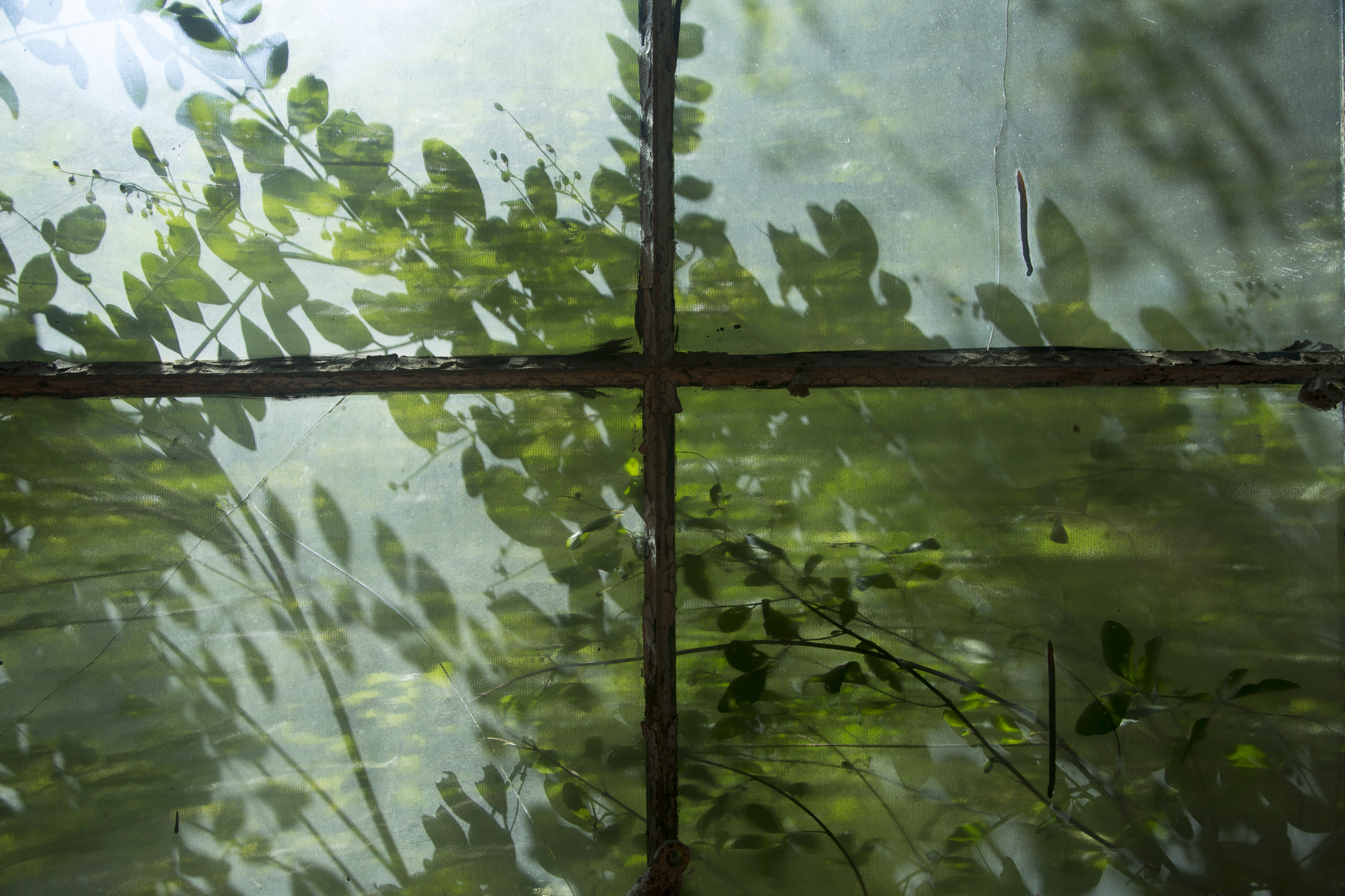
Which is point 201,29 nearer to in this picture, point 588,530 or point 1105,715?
point 588,530

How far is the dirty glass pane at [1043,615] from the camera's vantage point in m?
1.26

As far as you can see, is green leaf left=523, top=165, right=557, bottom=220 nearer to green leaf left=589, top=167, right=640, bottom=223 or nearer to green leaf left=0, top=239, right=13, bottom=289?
green leaf left=589, top=167, right=640, bottom=223

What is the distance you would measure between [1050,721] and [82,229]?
72.9 inches

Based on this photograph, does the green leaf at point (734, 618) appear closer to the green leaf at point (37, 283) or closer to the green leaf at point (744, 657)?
the green leaf at point (744, 657)

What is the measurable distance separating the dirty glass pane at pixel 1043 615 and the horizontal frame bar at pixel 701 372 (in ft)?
0.11

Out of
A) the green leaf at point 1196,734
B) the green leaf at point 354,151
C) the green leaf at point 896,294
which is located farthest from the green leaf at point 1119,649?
the green leaf at point 354,151

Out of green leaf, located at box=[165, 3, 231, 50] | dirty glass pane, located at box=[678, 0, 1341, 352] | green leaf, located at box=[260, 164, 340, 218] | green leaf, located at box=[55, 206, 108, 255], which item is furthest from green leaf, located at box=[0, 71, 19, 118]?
dirty glass pane, located at box=[678, 0, 1341, 352]

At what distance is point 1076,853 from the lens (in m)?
1.27

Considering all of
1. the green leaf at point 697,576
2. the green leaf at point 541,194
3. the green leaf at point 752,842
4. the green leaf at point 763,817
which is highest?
the green leaf at point 541,194

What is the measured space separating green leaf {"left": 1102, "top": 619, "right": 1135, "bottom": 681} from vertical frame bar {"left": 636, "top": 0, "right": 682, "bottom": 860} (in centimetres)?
73

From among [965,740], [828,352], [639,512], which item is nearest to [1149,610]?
[965,740]

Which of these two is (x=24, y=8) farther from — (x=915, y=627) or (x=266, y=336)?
(x=915, y=627)

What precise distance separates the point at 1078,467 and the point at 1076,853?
65 cm

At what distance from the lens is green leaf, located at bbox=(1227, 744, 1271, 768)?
127 centimetres
